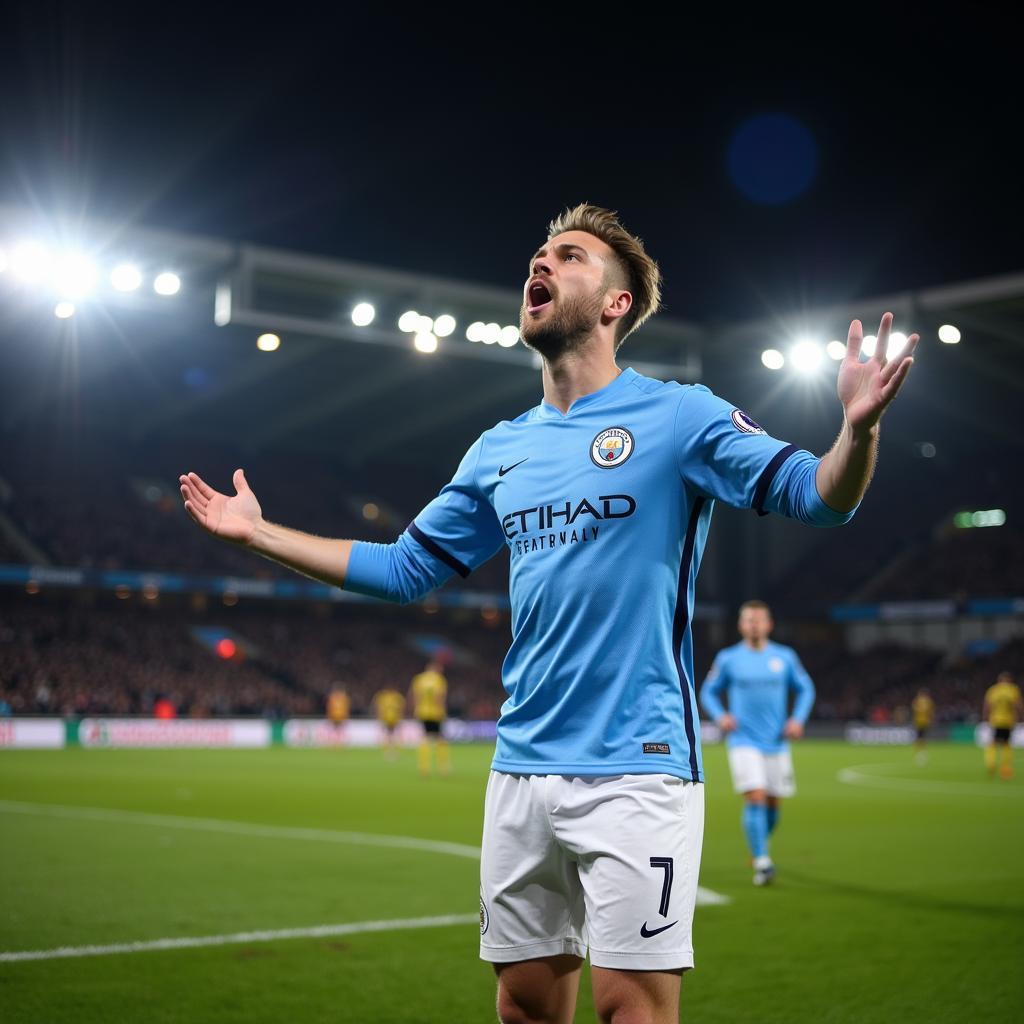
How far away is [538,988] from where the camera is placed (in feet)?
9.80

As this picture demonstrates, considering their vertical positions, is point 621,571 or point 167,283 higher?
point 167,283

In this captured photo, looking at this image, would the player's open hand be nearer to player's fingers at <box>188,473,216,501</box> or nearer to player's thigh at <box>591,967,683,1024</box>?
player's fingers at <box>188,473,216,501</box>

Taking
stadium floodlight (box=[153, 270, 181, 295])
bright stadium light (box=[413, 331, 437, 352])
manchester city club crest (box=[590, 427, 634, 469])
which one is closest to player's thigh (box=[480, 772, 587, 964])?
manchester city club crest (box=[590, 427, 634, 469])

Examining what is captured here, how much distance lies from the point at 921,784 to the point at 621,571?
22.2 meters

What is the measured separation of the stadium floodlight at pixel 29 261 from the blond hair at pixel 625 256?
89.0 ft

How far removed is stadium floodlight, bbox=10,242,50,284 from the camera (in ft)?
91.6

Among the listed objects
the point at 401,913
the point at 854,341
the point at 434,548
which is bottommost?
the point at 401,913

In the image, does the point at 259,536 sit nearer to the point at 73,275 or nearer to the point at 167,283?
the point at 73,275

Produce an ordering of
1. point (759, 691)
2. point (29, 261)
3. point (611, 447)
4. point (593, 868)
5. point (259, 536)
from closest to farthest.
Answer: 1. point (593, 868)
2. point (611, 447)
3. point (259, 536)
4. point (759, 691)
5. point (29, 261)

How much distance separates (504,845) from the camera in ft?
9.89

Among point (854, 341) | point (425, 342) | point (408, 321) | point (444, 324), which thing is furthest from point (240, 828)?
point (444, 324)

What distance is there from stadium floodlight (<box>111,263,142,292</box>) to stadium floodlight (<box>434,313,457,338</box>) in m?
7.82

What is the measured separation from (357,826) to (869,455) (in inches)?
495

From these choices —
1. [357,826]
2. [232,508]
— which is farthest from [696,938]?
[357,826]
